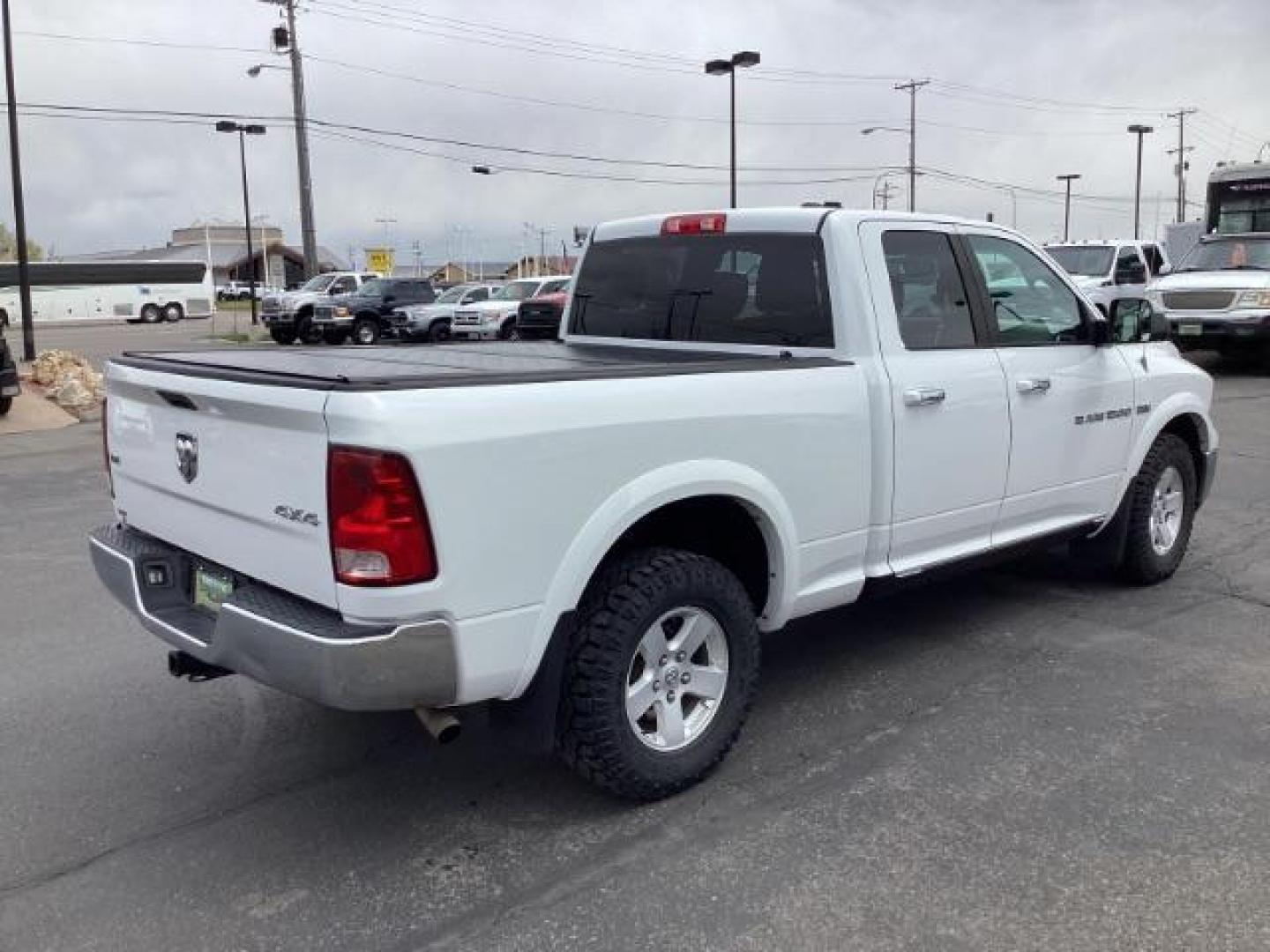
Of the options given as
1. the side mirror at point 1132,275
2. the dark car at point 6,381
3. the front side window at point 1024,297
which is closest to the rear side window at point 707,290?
the front side window at point 1024,297

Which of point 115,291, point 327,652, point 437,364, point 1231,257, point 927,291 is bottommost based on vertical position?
point 327,652

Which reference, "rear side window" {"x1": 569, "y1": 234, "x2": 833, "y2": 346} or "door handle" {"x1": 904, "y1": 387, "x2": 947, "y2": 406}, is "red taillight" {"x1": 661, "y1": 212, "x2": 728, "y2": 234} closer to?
"rear side window" {"x1": 569, "y1": 234, "x2": 833, "y2": 346}

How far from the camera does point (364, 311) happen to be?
29.2 meters

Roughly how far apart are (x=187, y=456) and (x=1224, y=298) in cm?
1637

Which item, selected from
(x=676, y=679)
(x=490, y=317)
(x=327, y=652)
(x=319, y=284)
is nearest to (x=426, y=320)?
(x=490, y=317)

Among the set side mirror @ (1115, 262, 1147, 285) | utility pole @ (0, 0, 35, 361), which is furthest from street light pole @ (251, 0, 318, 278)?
side mirror @ (1115, 262, 1147, 285)

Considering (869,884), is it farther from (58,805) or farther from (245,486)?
(58,805)

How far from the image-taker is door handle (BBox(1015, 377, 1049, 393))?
4672 mm

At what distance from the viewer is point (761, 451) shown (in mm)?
3676

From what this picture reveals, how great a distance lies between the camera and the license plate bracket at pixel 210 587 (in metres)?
3.39

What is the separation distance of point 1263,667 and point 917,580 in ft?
5.25

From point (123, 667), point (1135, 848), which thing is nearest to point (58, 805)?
point (123, 667)

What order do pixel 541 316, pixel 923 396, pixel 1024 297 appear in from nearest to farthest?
pixel 923 396
pixel 1024 297
pixel 541 316

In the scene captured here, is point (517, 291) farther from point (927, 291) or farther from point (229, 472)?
point (229, 472)
